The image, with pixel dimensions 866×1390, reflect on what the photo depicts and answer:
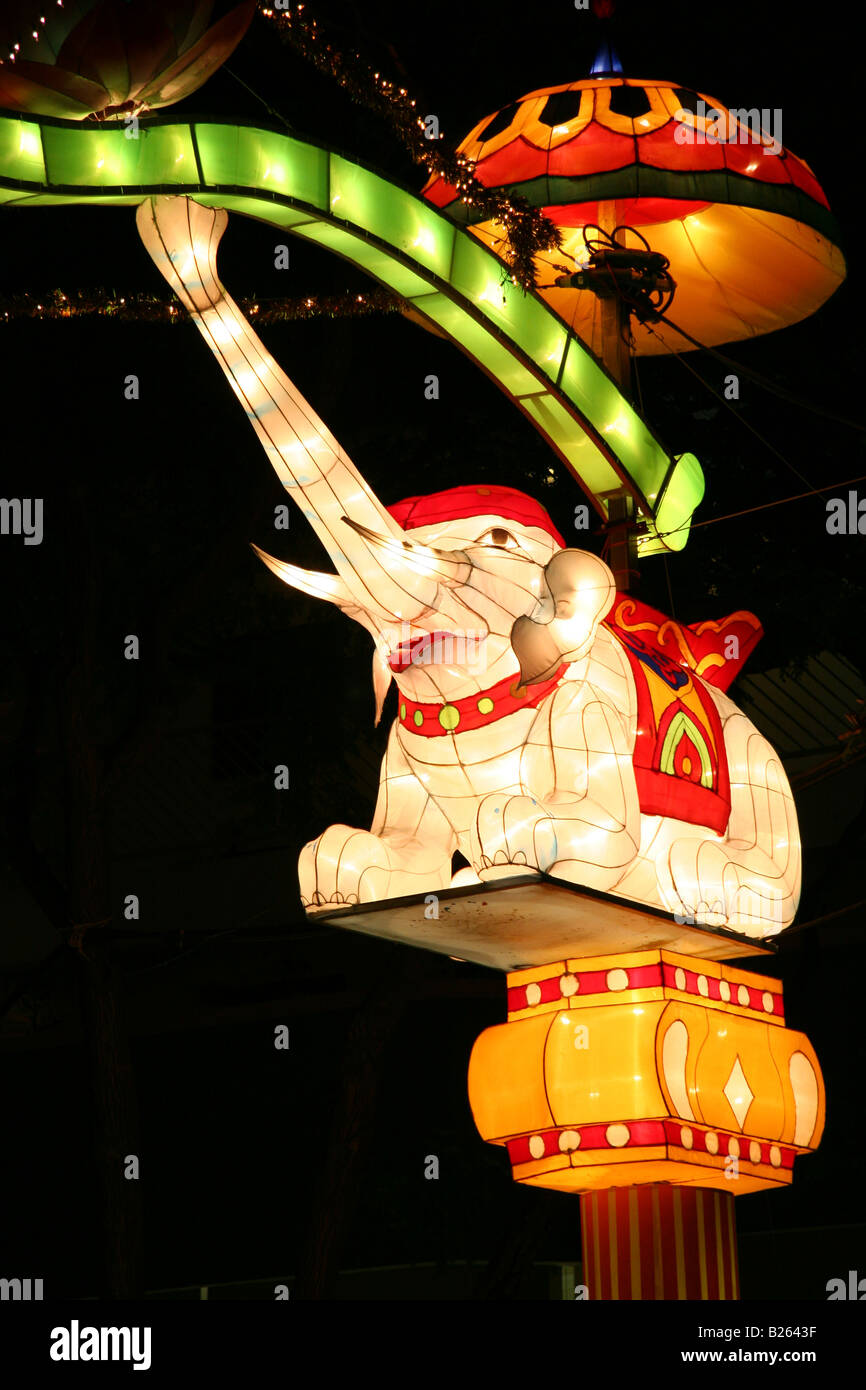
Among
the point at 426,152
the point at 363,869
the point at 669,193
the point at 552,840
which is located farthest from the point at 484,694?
the point at 669,193

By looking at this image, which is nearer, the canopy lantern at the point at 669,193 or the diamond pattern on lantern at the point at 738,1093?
the diamond pattern on lantern at the point at 738,1093

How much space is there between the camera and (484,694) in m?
6.19

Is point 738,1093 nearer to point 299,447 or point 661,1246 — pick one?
point 661,1246

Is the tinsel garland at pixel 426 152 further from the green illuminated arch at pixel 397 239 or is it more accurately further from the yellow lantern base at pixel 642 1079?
the yellow lantern base at pixel 642 1079

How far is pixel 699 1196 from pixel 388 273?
11.1 ft

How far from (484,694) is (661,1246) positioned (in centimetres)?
209

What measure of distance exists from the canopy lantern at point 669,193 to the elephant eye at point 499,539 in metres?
1.54

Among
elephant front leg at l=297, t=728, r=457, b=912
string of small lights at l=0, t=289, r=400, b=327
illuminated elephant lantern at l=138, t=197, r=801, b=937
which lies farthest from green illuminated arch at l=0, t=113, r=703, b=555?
elephant front leg at l=297, t=728, r=457, b=912

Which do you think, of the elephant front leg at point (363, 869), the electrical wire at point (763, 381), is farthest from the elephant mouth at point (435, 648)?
the electrical wire at point (763, 381)

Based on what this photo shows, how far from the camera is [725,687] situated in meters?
7.33

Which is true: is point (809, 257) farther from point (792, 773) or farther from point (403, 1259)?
point (403, 1259)

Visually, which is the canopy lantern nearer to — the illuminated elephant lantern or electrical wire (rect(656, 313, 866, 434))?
electrical wire (rect(656, 313, 866, 434))

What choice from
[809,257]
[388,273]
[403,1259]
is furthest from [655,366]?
[403,1259]

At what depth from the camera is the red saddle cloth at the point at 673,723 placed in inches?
253
